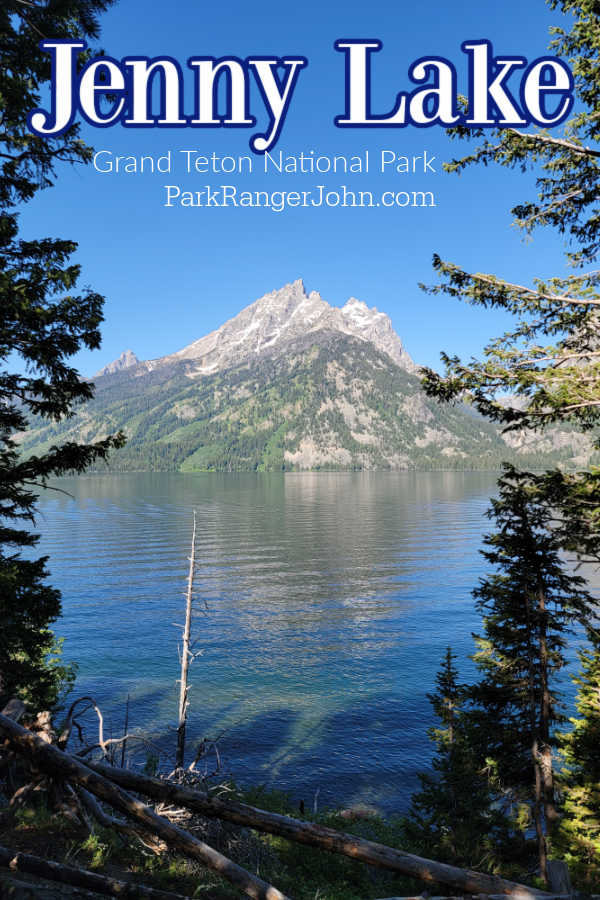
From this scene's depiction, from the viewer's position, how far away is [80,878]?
4.44 meters

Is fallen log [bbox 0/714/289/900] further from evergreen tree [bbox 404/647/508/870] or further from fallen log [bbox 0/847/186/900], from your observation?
evergreen tree [bbox 404/647/508/870]

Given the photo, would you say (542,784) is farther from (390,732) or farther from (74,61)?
(74,61)

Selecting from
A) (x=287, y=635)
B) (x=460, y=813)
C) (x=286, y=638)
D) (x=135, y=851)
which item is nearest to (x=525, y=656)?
(x=460, y=813)

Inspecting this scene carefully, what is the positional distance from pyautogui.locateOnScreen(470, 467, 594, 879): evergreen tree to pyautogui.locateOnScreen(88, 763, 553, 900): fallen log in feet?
45.5

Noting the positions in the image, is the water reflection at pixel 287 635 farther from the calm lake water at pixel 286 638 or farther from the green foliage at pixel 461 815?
the green foliage at pixel 461 815

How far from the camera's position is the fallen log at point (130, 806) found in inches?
151

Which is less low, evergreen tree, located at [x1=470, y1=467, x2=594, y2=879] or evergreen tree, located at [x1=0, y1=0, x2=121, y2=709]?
evergreen tree, located at [x1=0, y1=0, x2=121, y2=709]

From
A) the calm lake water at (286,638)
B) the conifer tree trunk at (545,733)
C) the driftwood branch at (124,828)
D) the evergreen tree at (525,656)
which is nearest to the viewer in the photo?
the driftwood branch at (124,828)

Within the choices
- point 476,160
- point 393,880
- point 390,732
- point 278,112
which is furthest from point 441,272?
point 390,732

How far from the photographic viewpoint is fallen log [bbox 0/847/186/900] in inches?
167

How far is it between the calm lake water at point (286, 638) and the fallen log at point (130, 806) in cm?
2974

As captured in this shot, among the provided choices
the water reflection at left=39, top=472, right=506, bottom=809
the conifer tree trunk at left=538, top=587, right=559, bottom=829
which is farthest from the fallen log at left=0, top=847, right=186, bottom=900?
the water reflection at left=39, top=472, right=506, bottom=809

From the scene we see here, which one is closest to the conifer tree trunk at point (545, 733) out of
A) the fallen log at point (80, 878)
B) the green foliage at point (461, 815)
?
the green foliage at point (461, 815)

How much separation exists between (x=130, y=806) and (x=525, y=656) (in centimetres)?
1695
